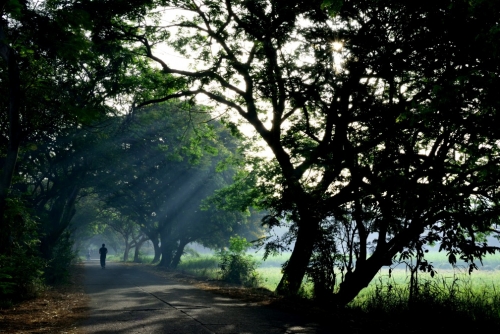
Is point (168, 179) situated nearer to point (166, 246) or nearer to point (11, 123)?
point (166, 246)

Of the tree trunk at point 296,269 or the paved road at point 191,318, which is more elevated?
the tree trunk at point 296,269

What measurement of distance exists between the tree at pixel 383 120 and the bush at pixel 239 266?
27.9 ft

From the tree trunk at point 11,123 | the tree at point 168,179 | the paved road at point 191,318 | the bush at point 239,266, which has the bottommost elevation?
the paved road at point 191,318

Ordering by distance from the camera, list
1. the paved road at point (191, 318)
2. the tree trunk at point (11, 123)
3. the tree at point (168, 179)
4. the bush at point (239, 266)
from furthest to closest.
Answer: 1. the tree at point (168, 179)
2. the bush at point (239, 266)
3. the tree trunk at point (11, 123)
4. the paved road at point (191, 318)

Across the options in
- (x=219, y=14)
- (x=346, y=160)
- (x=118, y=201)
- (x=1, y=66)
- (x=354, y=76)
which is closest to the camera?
(x=354, y=76)

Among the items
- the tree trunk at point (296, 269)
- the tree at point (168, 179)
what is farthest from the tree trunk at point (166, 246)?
the tree trunk at point (296, 269)

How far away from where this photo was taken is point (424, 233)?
336 inches

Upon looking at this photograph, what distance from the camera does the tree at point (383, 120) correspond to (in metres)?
6.82

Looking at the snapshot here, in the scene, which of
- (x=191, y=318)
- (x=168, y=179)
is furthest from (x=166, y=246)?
(x=191, y=318)

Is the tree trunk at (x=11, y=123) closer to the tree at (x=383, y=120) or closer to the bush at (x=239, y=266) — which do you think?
the tree at (x=383, y=120)

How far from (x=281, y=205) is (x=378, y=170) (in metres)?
2.91

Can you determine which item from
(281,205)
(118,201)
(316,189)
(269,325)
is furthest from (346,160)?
(118,201)

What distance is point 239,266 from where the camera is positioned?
21828mm

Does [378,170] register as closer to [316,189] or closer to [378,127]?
[378,127]
